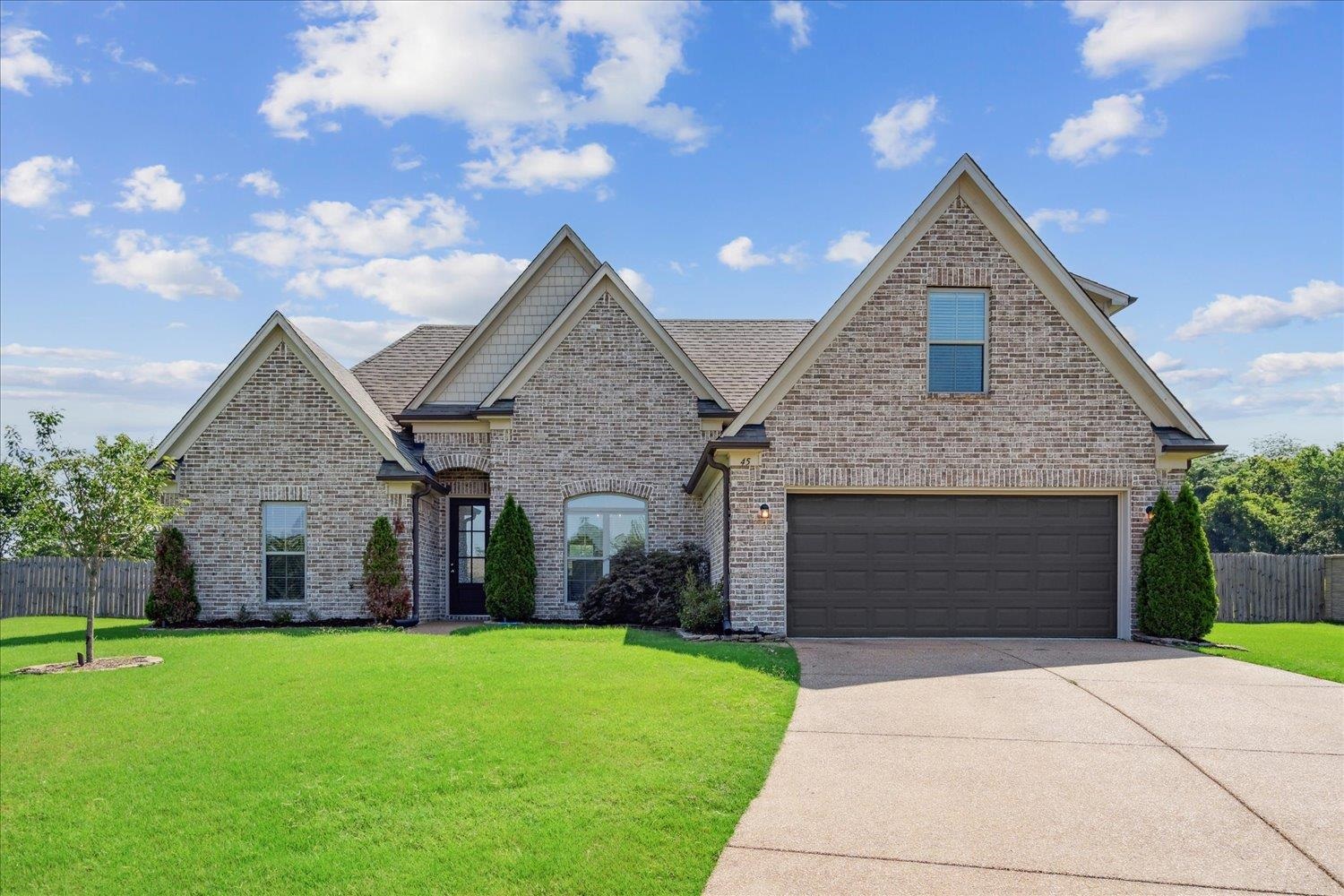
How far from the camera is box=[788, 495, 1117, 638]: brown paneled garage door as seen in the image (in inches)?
608

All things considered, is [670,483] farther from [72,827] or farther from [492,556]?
[72,827]

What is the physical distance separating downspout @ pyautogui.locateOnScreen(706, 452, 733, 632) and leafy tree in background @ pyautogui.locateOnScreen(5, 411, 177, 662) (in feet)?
27.8

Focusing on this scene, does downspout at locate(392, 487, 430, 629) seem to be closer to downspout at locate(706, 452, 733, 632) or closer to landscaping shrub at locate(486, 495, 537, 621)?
landscaping shrub at locate(486, 495, 537, 621)

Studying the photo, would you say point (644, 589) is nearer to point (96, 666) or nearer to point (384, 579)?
point (384, 579)

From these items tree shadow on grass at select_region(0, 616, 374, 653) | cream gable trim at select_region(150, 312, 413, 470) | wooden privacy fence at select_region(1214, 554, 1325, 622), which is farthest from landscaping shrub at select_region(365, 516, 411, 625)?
wooden privacy fence at select_region(1214, 554, 1325, 622)

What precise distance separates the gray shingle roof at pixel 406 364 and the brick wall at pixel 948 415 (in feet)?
31.0

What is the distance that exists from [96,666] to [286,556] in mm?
5488

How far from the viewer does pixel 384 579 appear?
1852 centimetres

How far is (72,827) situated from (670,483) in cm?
1277

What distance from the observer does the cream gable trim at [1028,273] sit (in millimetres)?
15336

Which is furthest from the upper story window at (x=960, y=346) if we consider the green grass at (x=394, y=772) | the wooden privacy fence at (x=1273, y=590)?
the wooden privacy fence at (x=1273, y=590)

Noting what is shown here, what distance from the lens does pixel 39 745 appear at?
32.7 feet

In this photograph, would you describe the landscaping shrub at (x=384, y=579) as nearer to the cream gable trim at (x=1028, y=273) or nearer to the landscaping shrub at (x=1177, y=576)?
the cream gable trim at (x=1028, y=273)

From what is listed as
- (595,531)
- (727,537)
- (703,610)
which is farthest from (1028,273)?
(595,531)
